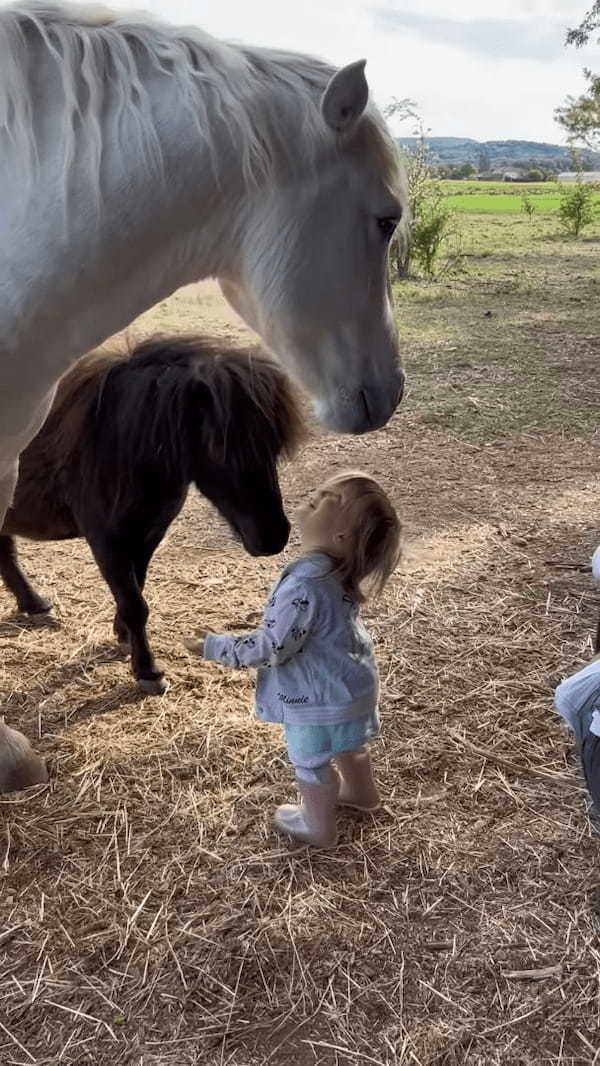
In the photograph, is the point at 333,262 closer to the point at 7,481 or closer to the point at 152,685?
the point at 7,481

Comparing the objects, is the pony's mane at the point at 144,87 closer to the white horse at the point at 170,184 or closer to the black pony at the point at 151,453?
the white horse at the point at 170,184

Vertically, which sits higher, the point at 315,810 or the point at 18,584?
the point at 315,810

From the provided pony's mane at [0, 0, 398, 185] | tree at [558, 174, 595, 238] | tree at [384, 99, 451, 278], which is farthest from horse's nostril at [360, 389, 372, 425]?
tree at [558, 174, 595, 238]

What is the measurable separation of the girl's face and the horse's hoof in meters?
0.98

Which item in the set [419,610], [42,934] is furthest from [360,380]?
[419,610]

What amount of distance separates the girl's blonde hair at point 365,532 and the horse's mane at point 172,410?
405 mm

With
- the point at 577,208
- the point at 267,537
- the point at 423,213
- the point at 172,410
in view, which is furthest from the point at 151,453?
the point at 577,208

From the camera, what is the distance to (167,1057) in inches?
57.2

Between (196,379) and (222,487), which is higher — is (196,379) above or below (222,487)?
above

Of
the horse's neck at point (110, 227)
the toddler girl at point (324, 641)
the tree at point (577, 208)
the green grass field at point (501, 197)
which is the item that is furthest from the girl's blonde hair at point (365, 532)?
the tree at point (577, 208)

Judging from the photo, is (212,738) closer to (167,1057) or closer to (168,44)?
(167,1057)

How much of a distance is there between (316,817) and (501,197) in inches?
1256

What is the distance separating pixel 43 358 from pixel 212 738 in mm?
1260

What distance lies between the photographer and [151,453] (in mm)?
2199
